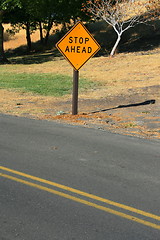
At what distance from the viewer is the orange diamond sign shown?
13953mm

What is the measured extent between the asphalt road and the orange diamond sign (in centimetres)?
380

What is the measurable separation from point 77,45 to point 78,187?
7902 mm

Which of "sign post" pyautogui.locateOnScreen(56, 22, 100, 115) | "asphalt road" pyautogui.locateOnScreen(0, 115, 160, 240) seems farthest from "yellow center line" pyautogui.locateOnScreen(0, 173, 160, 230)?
"sign post" pyautogui.locateOnScreen(56, 22, 100, 115)

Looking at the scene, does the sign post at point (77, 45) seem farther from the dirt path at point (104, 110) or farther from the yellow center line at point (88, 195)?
the yellow center line at point (88, 195)

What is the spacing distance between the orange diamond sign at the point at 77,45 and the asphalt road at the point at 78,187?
149 inches

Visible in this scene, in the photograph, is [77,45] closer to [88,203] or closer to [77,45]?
[77,45]

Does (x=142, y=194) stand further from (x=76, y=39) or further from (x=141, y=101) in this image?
(x=141, y=101)

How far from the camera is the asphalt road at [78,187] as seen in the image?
5.66 m

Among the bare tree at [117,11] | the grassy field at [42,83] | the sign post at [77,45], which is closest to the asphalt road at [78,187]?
the sign post at [77,45]

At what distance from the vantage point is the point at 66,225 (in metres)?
5.74

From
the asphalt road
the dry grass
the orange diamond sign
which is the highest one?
the orange diamond sign

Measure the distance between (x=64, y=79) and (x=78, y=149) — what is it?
58.0ft

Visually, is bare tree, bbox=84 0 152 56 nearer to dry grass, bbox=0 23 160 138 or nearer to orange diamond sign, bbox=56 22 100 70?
dry grass, bbox=0 23 160 138

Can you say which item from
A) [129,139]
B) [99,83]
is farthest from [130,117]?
[99,83]
